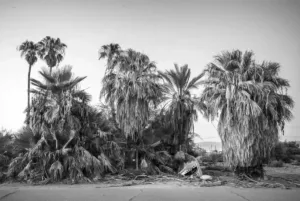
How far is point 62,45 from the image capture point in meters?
31.0

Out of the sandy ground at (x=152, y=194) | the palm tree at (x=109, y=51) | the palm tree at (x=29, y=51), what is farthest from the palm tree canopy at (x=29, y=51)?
the sandy ground at (x=152, y=194)

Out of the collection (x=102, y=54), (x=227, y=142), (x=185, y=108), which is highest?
(x=102, y=54)

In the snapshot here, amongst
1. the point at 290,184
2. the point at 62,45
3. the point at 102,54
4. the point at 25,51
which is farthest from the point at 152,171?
the point at 25,51

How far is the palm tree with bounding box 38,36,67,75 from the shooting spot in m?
30.2

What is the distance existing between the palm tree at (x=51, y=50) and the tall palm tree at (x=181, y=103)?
19.2 meters

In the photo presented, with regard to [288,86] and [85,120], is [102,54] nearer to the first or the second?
[85,120]

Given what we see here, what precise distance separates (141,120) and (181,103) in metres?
2.86

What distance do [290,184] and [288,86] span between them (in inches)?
194

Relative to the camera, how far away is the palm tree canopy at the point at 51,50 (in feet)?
99.1

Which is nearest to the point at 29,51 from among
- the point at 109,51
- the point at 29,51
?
the point at 29,51

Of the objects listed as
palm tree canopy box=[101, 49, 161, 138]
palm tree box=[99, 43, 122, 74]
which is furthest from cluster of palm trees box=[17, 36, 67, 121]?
palm tree canopy box=[101, 49, 161, 138]

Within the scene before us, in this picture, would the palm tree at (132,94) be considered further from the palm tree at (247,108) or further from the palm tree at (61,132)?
the palm tree at (247,108)

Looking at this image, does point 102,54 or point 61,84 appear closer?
point 61,84

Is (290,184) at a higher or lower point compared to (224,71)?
lower
